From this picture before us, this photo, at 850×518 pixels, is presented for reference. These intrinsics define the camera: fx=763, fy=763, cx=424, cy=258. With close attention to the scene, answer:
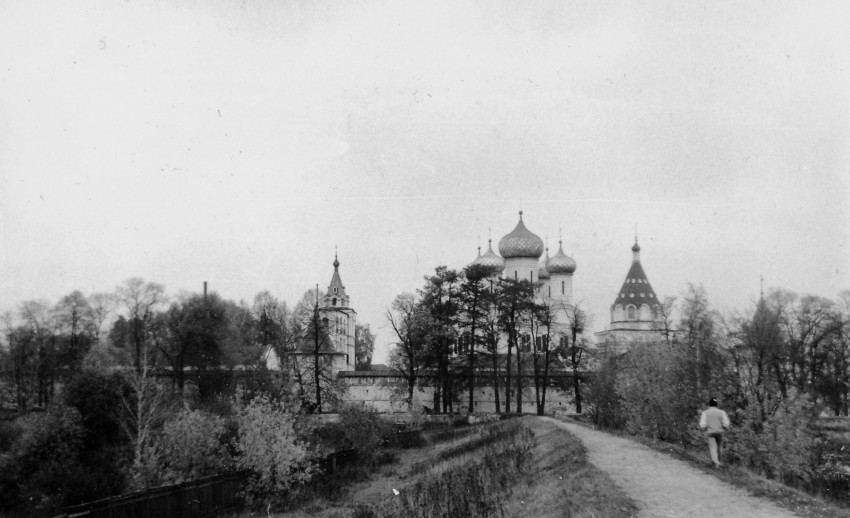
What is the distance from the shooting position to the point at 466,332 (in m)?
46.7

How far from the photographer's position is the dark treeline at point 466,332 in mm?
46094

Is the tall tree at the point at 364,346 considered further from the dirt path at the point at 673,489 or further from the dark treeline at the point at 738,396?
the dirt path at the point at 673,489

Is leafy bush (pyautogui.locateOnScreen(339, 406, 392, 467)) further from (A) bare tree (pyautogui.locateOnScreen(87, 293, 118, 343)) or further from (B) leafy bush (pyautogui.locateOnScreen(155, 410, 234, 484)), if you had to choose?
(A) bare tree (pyautogui.locateOnScreen(87, 293, 118, 343))

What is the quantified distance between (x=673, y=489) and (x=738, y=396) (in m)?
12.3

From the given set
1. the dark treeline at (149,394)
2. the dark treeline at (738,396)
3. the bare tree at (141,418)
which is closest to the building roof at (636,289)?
the dark treeline at (149,394)

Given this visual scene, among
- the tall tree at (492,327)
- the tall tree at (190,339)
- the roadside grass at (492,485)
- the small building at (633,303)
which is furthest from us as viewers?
the small building at (633,303)

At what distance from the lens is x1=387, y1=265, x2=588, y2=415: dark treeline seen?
46094 millimetres

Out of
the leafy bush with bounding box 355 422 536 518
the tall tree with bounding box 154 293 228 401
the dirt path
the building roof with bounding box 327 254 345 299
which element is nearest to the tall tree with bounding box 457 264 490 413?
the tall tree with bounding box 154 293 228 401

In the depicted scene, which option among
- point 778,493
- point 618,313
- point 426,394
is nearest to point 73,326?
point 426,394

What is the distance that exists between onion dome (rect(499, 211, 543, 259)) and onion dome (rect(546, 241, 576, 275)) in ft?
12.2

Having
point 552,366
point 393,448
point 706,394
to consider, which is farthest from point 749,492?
point 552,366

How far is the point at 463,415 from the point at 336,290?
31863 mm

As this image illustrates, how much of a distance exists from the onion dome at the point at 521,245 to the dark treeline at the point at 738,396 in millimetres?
28043

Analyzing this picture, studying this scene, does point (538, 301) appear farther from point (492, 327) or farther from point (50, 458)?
point (50, 458)
